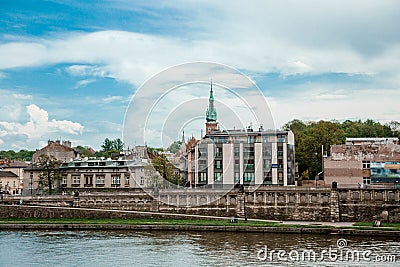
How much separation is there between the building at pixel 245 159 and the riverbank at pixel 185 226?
2285 cm

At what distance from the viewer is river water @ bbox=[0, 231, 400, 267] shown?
143ft

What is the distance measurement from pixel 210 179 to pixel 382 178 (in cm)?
2564

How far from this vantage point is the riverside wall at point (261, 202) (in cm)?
6700

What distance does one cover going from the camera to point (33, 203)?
241 ft

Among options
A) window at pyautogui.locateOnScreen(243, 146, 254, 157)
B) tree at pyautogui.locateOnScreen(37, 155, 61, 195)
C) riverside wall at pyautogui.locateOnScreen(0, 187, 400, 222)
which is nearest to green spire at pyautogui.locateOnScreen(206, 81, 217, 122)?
window at pyautogui.locateOnScreen(243, 146, 254, 157)

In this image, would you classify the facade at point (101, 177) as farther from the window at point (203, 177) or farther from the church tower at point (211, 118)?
the church tower at point (211, 118)

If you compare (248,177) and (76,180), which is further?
(76,180)

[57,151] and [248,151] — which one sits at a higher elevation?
[57,151]

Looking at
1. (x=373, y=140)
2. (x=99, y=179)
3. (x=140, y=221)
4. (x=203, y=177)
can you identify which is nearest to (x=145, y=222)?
(x=140, y=221)

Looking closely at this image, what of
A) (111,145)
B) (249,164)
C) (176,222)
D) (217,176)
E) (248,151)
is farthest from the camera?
A: (111,145)

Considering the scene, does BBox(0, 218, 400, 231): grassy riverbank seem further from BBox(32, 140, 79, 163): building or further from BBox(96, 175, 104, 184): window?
BBox(32, 140, 79, 163): building

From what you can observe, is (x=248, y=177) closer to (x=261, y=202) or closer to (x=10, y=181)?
(x=261, y=202)

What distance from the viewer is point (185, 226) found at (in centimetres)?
6322

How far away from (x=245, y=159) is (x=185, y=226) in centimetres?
2850
